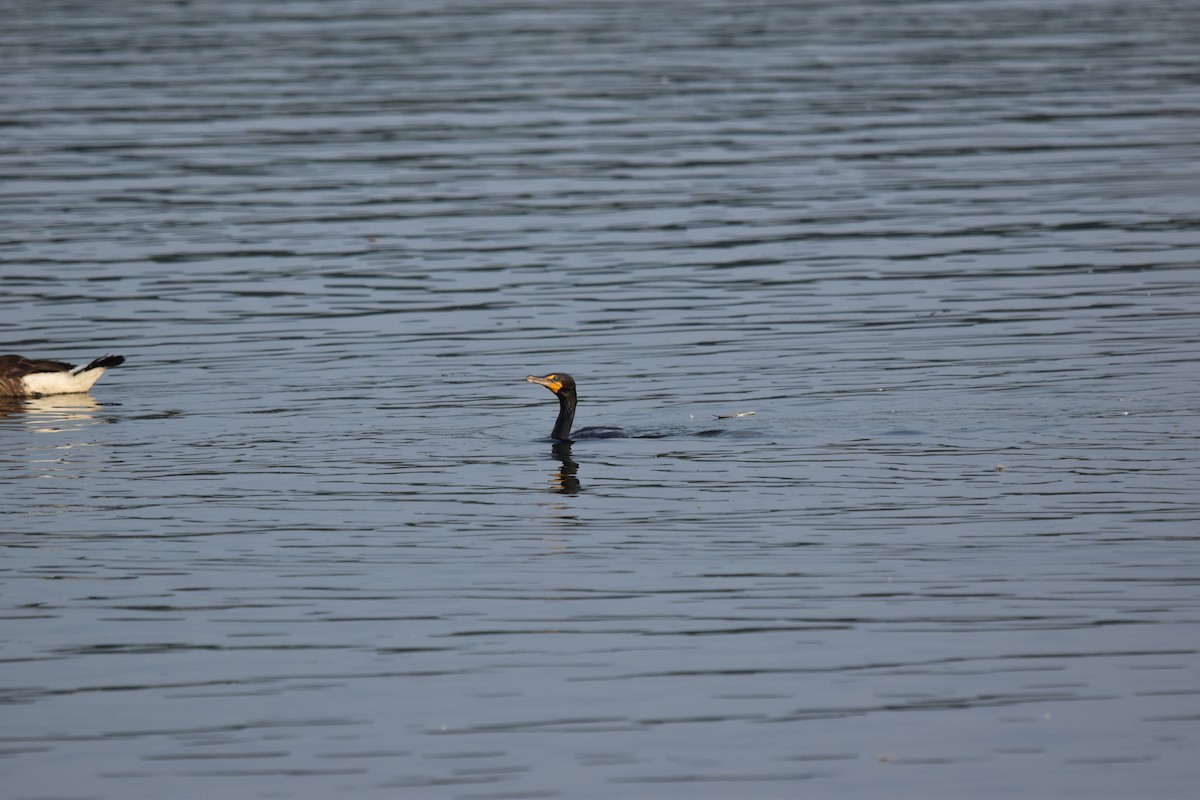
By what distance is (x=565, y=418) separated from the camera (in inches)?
737

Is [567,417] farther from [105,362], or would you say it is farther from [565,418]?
[105,362]

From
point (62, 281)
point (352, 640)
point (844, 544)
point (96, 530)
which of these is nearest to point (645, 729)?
point (352, 640)

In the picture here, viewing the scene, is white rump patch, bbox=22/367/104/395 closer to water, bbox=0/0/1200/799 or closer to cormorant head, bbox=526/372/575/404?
water, bbox=0/0/1200/799

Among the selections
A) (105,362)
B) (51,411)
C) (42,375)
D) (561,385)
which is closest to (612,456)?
(561,385)

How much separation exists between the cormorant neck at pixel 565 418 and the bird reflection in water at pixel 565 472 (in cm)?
8

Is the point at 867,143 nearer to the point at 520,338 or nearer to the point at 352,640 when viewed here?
the point at 520,338

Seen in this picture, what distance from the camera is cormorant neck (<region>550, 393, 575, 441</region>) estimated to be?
61.4 feet

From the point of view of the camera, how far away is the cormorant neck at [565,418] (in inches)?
736

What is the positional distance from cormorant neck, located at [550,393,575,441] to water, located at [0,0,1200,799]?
249 millimetres

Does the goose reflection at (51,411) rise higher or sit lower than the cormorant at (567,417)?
lower

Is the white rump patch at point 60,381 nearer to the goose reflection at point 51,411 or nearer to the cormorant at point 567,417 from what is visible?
the goose reflection at point 51,411

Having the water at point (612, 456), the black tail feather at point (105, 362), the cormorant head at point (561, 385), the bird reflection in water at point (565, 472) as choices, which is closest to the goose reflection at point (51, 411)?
the water at point (612, 456)

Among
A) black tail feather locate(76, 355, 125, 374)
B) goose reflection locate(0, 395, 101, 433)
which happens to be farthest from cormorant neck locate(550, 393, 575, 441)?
black tail feather locate(76, 355, 125, 374)

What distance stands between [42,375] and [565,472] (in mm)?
7520
